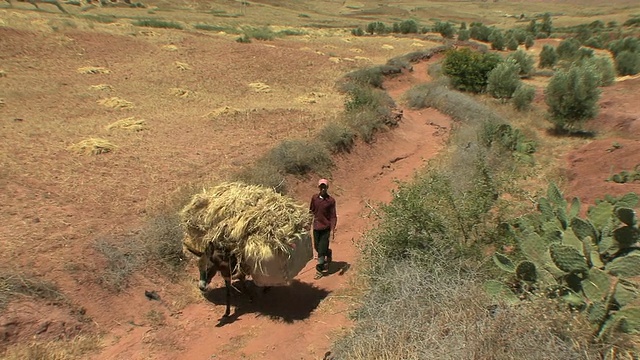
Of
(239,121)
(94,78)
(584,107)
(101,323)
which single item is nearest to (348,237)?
(101,323)

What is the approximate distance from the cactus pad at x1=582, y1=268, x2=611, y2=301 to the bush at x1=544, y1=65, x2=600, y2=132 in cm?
1250

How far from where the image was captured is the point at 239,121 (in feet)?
46.3

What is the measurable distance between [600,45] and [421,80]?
938 inches

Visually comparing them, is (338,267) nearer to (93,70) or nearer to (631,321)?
(631,321)

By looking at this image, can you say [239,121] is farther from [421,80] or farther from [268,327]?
[421,80]

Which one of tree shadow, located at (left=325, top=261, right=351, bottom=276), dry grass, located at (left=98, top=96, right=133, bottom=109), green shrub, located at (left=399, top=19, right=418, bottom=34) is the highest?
green shrub, located at (left=399, top=19, right=418, bottom=34)

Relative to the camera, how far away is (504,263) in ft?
15.6

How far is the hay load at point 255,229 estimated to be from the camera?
569 centimetres

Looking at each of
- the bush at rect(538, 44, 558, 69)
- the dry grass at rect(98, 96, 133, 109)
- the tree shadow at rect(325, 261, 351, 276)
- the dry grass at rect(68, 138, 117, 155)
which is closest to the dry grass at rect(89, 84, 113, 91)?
the dry grass at rect(98, 96, 133, 109)

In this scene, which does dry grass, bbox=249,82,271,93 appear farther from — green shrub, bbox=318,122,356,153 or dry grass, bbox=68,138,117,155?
dry grass, bbox=68,138,117,155

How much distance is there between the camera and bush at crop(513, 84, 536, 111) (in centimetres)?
1734

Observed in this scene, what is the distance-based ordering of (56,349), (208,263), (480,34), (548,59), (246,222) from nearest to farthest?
(56,349) < (246,222) < (208,263) < (548,59) < (480,34)

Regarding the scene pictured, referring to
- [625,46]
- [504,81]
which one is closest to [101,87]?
[504,81]

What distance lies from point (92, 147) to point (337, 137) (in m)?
6.20
